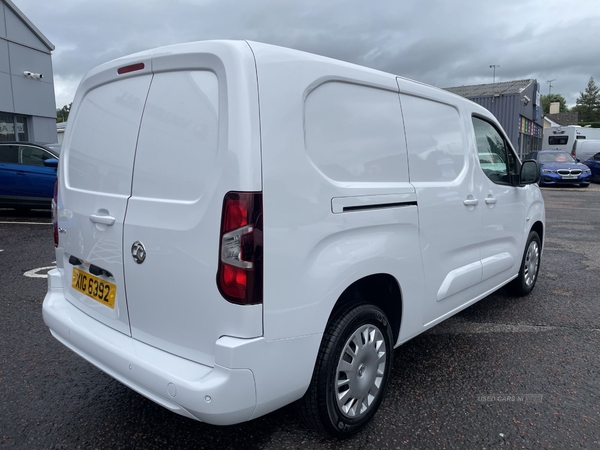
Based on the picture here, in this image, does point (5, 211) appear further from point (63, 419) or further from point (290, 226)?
point (290, 226)

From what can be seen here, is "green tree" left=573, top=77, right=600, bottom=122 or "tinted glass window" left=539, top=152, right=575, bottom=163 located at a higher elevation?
"green tree" left=573, top=77, right=600, bottom=122

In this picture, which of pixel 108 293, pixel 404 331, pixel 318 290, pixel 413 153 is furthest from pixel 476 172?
pixel 108 293

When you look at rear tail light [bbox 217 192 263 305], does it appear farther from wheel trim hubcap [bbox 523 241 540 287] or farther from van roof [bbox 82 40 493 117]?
wheel trim hubcap [bbox 523 241 540 287]

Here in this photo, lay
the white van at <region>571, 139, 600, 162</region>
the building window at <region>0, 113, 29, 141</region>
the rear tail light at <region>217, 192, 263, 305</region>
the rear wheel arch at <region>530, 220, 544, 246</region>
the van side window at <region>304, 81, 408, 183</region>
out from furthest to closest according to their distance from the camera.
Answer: the white van at <region>571, 139, 600, 162</region>
the building window at <region>0, 113, 29, 141</region>
the rear wheel arch at <region>530, 220, 544, 246</region>
the van side window at <region>304, 81, 408, 183</region>
the rear tail light at <region>217, 192, 263, 305</region>

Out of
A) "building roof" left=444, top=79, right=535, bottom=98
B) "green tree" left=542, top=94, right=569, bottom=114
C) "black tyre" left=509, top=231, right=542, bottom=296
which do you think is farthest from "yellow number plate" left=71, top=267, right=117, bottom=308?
"green tree" left=542, top=94, right=569, bottom=114

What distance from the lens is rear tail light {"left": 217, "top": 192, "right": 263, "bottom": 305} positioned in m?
1.93

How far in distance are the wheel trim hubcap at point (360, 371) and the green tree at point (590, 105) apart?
10681cm

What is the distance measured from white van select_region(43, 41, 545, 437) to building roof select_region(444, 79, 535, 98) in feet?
94.6

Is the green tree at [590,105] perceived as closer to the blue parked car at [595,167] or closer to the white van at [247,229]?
the blue parked car at [595,167]

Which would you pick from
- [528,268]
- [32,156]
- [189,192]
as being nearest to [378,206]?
[189,192]

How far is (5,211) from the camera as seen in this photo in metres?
11.3

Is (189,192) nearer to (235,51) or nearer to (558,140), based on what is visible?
(235,51)

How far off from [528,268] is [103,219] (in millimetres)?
4065

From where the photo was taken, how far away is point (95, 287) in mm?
2582
